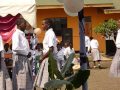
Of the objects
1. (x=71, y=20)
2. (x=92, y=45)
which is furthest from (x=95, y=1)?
(x=92, y=45)

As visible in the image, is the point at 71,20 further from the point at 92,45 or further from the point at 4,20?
the point at 4,20

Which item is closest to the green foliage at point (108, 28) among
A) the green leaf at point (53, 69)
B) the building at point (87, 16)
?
the building at point (87, 16)

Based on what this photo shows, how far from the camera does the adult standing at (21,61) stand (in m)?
9.66

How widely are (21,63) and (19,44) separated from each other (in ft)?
1.56

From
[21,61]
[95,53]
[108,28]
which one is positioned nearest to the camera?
[21,61]

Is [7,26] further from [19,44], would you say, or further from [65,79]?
[65,79]

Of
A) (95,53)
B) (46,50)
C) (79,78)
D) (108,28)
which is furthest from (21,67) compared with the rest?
(108,28)

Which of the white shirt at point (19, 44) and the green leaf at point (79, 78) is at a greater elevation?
the white shirt at point (19, 44)

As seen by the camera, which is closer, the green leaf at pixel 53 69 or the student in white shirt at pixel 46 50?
the green leaf at pixel 53 69

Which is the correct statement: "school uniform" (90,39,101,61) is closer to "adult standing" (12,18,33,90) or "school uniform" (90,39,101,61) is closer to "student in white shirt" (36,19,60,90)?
"student in white shirt" (36,19,60,90)

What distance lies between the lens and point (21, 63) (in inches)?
388

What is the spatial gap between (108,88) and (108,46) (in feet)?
49.4

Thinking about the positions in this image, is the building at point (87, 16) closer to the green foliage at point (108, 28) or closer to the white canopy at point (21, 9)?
the green foliage at point (108, 28)

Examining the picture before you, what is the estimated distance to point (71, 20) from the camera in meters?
28.6
